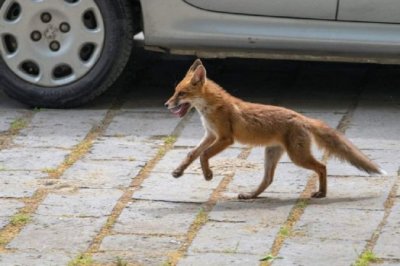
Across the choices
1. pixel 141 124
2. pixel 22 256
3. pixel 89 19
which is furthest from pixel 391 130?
pixel 22 256

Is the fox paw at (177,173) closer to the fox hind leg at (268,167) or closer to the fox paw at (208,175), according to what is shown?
the fox paw at (208,175)

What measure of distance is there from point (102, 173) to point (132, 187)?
0.32 m

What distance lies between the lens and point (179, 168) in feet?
21.4

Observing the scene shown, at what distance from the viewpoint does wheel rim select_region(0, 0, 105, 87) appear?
26.2ft

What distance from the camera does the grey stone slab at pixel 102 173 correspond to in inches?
260

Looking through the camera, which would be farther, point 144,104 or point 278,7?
point 144,104

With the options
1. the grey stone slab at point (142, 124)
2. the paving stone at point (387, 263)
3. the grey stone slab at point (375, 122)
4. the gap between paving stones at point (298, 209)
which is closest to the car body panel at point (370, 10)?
the grey stone slab at point (375, 122)

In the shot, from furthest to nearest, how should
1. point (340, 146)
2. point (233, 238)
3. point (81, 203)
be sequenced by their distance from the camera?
1. point (340, 146)
2. point (81, 203)
3. point (233, 238)

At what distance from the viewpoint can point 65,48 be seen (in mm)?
8023

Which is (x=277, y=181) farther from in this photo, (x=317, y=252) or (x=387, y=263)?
(x=387, y=263)

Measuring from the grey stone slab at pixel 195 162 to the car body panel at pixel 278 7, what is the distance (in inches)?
45.4

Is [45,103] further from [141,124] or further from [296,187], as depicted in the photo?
[296,187]

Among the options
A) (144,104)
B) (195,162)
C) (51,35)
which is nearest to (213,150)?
(195,162)

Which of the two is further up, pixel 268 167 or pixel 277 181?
pixel 268 167
